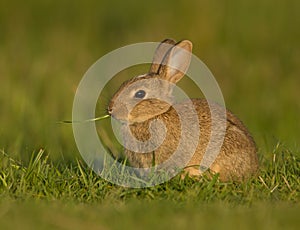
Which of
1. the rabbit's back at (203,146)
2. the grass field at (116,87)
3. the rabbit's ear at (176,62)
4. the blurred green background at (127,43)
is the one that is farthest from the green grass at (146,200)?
the blurred green background at (127,43)

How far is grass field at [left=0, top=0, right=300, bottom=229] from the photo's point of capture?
5023 millimetres

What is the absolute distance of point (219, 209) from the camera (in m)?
5.09

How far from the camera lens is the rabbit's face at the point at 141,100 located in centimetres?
671

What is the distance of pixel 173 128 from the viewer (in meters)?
6.70

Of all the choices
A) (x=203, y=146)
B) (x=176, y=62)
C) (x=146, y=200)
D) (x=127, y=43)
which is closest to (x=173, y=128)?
(x=203, y=146)

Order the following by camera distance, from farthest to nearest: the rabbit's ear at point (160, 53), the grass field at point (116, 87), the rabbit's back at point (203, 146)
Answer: the rabbit's ear at point (160, 53), the rabbit's back at point (203, 146), the grass field at point (116, 87)

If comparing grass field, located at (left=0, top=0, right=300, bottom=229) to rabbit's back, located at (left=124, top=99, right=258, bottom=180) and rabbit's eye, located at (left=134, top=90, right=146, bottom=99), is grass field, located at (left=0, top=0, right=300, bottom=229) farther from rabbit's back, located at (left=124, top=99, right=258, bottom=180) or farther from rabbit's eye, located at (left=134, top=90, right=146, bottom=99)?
rabbit's eye, located at (left=134, top=90, right=146, bottom=99)

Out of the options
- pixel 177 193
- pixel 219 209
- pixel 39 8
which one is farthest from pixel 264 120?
pixel 39 8

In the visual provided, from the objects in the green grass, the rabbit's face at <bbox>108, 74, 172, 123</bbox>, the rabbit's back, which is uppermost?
the rabbit's face at <bbox>108, 74, 172, 123</bbox>

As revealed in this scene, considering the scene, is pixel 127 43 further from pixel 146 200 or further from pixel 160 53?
pixel 146 200

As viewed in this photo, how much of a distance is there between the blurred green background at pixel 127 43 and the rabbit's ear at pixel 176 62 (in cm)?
116

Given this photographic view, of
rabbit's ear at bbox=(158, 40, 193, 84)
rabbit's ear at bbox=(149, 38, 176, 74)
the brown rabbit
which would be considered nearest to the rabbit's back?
the brown rabbit

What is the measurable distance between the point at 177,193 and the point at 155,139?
0.94 metres

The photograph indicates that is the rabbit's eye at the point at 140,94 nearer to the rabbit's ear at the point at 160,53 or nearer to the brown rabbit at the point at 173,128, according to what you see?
the brown rabbit at the point at 173,128
